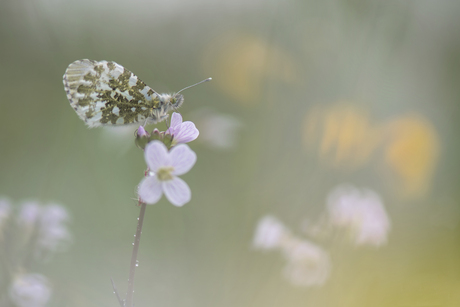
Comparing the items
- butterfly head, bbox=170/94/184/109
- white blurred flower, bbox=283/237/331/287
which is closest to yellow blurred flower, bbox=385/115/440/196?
white blurred flower, bbox=283/237/331/287

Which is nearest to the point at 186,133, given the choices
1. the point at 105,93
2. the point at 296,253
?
the point at 105,93

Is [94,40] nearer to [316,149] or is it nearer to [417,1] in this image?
[316,149]

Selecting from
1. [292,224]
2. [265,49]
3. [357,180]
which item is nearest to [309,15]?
[265,49]

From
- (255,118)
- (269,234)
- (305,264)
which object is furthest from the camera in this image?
(255,118)

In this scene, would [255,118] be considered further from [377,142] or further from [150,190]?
[150,190]

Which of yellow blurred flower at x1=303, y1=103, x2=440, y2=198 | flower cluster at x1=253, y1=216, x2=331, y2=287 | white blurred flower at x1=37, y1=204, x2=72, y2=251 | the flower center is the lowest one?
the flower center

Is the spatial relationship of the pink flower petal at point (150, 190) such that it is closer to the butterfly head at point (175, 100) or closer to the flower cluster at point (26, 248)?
the butterfly head at point (175, 100)

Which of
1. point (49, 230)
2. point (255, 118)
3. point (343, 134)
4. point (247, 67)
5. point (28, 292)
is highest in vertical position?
point (247, 67)

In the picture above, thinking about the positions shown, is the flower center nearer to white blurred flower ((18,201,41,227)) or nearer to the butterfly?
the butterfly
